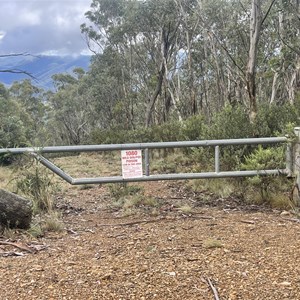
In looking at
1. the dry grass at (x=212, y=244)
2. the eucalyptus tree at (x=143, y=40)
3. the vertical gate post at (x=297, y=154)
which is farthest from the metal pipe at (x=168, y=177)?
the eucalyptus tree at (x=143, y=40)

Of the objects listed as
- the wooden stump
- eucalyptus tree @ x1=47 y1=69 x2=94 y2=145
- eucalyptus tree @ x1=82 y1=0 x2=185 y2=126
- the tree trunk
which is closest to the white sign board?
the wooden stump

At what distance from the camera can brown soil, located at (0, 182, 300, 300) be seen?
2.88 m

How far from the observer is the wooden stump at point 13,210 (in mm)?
4352

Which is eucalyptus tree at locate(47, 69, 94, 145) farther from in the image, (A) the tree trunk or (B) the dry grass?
(B) the dry grass

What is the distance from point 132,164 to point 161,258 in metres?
2.24

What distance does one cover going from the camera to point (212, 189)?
6.43 meters

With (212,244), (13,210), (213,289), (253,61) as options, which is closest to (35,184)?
(13,210)

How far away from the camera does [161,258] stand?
11.3 feet

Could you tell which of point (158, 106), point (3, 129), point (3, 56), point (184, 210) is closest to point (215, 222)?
point (184, 210)

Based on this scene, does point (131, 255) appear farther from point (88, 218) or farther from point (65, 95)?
point (65, 95)

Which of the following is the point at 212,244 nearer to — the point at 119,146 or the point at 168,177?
the point at 168,177

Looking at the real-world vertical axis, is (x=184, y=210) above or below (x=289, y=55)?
below

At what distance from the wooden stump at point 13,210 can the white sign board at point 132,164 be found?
4.93 ft

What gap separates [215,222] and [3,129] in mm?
25098
